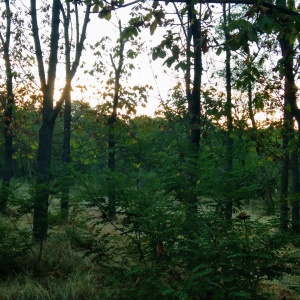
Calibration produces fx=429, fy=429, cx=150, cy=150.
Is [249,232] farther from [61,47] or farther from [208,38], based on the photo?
Answer: [61,47]

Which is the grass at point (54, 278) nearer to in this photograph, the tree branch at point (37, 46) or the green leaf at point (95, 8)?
the green leaf at point (95, 8)

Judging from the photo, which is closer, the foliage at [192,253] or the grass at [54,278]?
the foliage at [192,253]

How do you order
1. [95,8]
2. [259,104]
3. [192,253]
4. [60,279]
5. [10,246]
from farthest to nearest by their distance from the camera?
[10,246] → [60,279] → [259,104] → [95,8] → [192,253]

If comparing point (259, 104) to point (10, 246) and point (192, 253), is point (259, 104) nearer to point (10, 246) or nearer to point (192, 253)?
point (192, 253)

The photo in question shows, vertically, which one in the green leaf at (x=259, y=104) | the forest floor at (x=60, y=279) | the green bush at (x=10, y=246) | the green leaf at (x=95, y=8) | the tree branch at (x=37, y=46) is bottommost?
the forest floor at (x=60, y=279)

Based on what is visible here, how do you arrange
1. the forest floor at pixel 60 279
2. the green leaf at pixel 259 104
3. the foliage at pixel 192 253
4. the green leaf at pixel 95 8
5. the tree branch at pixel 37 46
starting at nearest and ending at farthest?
the foliage at pixel 192 253 < the green leaf at pixel 95 8 < the forest floor at pixel 60 279 < the green leaf at pixel 259 104 < the tree branch at pixel 37 46

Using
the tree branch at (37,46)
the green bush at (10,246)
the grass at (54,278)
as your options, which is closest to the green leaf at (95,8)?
the grass at (54,278)

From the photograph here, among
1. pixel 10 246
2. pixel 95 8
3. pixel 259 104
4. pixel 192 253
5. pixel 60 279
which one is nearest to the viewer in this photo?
pixel 192 253

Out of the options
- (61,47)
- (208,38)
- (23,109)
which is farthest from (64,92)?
(23,109)

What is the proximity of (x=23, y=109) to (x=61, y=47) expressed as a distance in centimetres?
722

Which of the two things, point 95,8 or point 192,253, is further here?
point 95,8

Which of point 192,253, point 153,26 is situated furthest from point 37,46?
point 192,253

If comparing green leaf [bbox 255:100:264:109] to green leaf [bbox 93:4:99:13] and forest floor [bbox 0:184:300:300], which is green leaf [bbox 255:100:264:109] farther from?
green leaf [bbox 93:4:99:13]

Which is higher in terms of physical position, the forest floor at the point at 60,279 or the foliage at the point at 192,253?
the foliage at the point at 192,253
